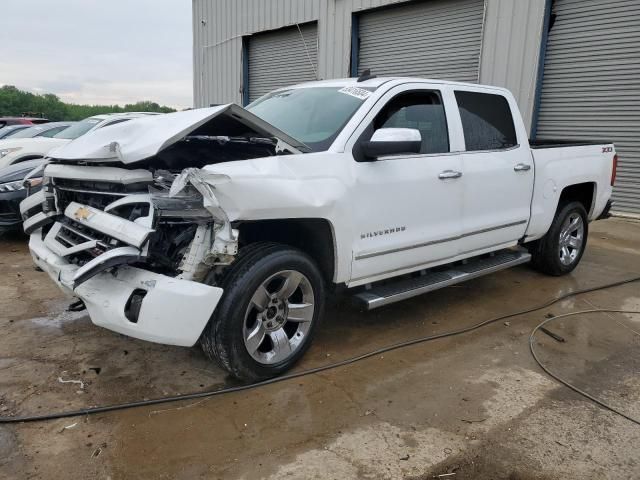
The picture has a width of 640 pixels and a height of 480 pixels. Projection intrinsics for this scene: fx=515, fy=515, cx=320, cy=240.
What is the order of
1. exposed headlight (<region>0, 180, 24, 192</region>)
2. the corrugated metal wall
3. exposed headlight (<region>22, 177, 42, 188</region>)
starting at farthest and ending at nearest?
1. the corrugated metal wall
2. exposed headlight (<region>0, 180, 24, 192</region>)
3. exposed headlight (<region>22, 177, 42, 188</region>)

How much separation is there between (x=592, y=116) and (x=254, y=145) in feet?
25.7

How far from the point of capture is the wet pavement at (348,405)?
2463 mm

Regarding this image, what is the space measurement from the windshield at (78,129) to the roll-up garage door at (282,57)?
5991 millimetres

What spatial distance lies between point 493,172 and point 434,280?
111 centimetres

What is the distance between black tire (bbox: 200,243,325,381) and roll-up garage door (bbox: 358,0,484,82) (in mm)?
8467

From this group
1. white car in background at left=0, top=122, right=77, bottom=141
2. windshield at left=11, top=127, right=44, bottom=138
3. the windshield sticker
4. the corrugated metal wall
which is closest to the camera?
the windshield sticker

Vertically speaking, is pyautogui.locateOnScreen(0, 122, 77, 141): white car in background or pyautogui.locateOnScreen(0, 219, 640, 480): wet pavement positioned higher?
pyautogui.locateOnScreen(0, 122, 77, 141): white car in background

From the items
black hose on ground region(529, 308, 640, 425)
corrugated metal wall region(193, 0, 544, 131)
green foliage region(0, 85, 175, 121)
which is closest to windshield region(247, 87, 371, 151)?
black hose on ground region(529, 308, 640, 425)

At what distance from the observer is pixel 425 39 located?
10.9 meters

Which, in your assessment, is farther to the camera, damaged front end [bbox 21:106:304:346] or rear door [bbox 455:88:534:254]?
rear door [bbox 455:88:534:254]

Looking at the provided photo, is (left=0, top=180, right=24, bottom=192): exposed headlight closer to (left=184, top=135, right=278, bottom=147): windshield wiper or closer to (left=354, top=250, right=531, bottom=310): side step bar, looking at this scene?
(left=184, top=135, right=278, bottom=147): windshield wiper

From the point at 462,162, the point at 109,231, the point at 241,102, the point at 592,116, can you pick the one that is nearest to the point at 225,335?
the point at 109,231

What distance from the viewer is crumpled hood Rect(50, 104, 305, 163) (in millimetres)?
2822

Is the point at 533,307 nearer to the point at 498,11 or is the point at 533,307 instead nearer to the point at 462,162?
the point at 462,162
